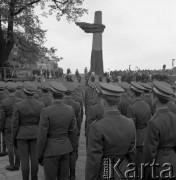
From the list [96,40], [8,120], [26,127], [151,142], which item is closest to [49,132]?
[26,127]

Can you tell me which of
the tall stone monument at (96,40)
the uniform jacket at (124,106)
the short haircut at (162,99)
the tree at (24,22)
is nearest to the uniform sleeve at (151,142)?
the short haircut at (162,99)

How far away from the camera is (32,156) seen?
545 cm

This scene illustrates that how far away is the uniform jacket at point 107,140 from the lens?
3164 millimetres

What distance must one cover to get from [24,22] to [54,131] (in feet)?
63.2

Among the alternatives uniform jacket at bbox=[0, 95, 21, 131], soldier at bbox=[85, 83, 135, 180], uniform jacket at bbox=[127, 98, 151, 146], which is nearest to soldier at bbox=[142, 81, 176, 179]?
soldier at bbox=[85, 83, 135, 180]

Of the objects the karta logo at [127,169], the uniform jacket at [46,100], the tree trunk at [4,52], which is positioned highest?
the tree trunk at [4,52]

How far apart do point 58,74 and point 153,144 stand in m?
29.7

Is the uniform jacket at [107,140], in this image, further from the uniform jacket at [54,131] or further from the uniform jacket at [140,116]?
the uniform jacket at [140,116]

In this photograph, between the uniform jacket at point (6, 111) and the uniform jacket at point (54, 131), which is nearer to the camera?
the uniform jacket at point (54, 131)

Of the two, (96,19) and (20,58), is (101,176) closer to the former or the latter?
(20,58)

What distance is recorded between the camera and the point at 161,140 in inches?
139

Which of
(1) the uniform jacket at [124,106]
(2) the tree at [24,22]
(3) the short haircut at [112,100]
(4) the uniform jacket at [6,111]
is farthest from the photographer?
(2) the tree at [24,22]

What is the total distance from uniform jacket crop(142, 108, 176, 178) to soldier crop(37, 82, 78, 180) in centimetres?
136

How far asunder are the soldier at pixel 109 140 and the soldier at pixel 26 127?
231 cm
